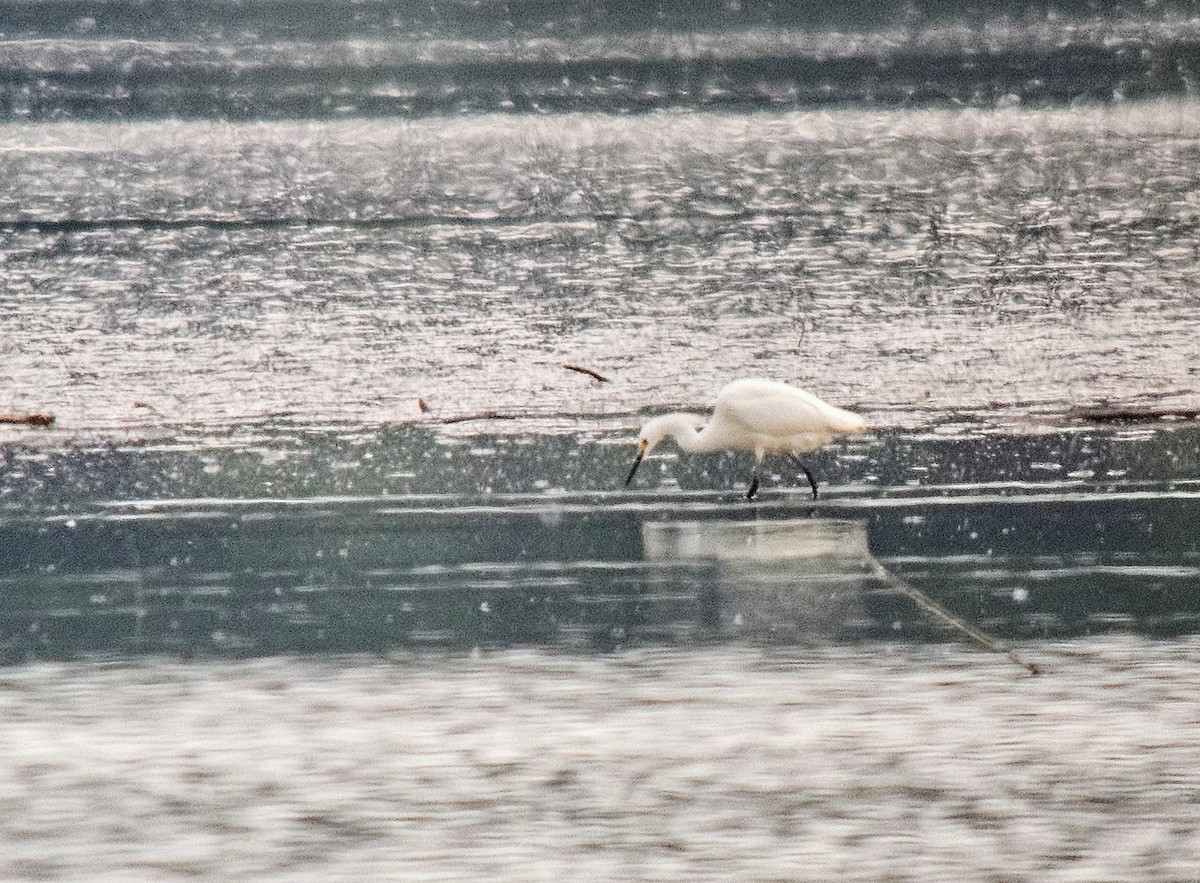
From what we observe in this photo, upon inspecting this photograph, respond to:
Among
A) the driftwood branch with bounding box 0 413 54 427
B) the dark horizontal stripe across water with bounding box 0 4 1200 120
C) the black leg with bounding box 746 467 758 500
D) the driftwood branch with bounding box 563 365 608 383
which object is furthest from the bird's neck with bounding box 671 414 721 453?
the dark horizontal stripe across water with bounding box 0 4 1200 120

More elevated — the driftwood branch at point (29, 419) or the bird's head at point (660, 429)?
the bird's head at point (660, 429)

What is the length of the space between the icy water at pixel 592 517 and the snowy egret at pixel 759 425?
180mm

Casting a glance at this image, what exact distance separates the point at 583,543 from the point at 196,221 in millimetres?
14625

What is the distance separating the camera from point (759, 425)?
960 centimetres

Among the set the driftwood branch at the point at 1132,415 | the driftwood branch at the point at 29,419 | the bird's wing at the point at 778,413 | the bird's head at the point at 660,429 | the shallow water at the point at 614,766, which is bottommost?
the driftwood branch at the point at 1132,415

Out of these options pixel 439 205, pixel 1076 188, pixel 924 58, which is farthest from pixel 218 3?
pixel 1076 188

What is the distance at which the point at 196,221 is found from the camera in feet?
71.6

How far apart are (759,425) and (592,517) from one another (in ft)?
4.35

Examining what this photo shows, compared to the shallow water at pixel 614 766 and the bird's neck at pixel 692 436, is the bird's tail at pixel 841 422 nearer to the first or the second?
the bird's neck at pixel 692 436

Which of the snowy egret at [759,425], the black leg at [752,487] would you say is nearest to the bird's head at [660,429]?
the snowy egret at [759,425]

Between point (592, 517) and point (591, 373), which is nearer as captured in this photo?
point (592, 517)

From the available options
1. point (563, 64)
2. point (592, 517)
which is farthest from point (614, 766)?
point (563, 64)

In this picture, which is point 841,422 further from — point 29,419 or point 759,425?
point 29,419

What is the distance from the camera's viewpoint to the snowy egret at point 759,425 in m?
9.57
